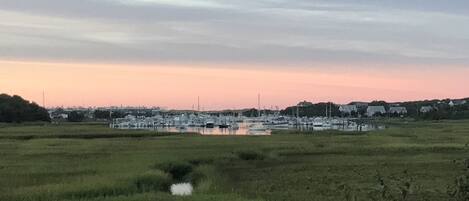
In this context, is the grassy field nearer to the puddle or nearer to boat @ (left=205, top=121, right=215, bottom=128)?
the puddle

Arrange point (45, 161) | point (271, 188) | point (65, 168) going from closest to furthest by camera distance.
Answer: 1. point (271, 188)
2. point (65, 168)
3. point (45, 161)

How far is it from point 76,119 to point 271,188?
17301 cm

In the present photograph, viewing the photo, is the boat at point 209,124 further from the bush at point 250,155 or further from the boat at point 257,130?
the bush at point 250,155

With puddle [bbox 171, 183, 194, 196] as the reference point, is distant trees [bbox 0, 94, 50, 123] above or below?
above

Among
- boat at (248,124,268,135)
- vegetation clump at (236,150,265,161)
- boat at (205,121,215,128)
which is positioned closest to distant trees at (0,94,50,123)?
boat at (248,124,268,135)

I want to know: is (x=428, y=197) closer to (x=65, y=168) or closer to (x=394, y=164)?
(x=394, y=164)

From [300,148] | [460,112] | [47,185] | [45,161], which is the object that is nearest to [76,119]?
[460,112]

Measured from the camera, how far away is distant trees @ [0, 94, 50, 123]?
132175 millimetres

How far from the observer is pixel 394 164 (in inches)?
1667

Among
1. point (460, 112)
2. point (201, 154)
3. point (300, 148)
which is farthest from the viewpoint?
point (460, 112)

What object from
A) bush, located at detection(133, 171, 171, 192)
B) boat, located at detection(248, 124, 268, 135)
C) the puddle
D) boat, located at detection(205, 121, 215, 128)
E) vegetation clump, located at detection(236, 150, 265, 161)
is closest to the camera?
bush, located at detection(133, 171, 171, 192)

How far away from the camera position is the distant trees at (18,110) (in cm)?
13218

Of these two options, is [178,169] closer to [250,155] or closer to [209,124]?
[250,155]

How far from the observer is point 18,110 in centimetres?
13575
